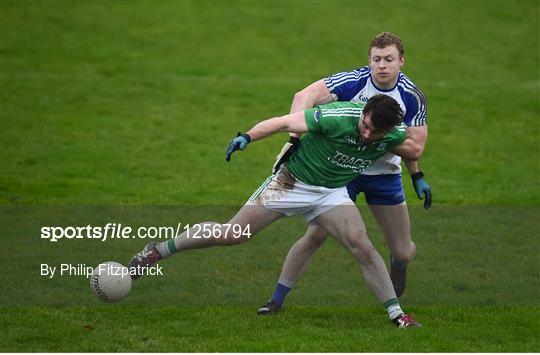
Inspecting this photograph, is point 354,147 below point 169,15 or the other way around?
below

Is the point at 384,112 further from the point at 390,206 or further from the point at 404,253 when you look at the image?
the point at 404,253

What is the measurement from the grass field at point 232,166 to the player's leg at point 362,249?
0.71ft

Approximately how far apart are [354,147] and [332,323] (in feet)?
5.71

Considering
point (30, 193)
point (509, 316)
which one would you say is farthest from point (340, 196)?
point (30, 193)

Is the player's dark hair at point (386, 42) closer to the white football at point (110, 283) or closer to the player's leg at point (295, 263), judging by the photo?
the player's leg at point (295, 263)

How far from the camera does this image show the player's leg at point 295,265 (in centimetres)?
1063

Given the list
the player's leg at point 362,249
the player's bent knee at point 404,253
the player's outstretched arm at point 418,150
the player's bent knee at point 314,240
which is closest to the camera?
the player's leg at point 362,249

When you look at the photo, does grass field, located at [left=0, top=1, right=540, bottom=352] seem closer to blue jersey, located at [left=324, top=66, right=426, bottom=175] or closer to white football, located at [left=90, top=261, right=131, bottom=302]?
white football, located at [left=90, top=261, right=131, bottom=302]

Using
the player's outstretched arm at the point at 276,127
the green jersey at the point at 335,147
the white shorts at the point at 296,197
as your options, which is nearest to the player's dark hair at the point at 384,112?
the green jersey at the point at 335,147

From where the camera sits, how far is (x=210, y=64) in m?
26.2

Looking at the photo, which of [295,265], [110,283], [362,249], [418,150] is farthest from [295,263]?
[110,283]

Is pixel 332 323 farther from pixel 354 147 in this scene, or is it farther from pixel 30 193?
pixel 30 193

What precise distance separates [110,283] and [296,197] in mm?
1924

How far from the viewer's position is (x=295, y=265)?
10695 millimetres
